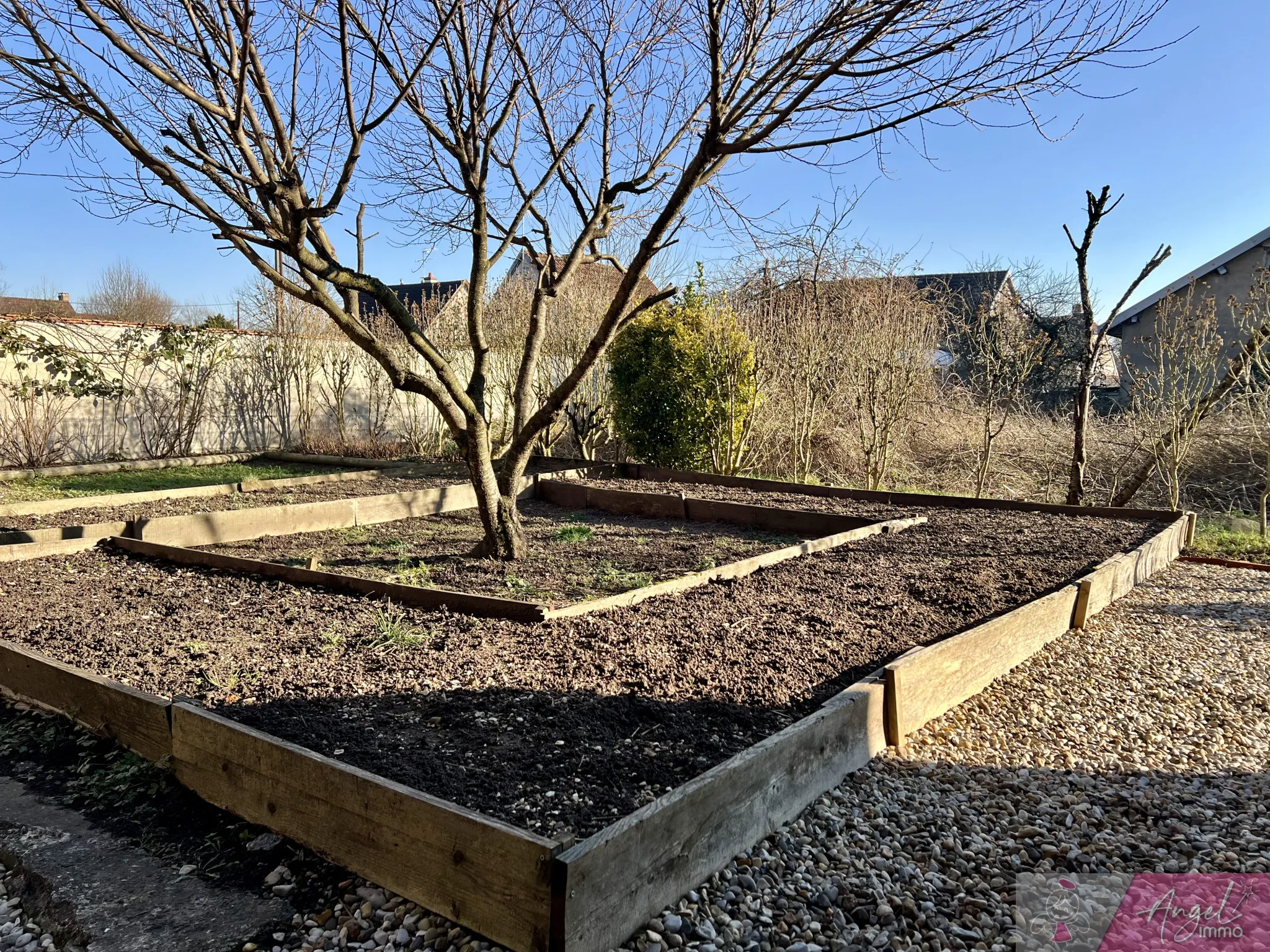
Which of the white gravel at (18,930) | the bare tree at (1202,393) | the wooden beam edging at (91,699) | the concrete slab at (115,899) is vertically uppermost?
the bare tree at (1202,393)

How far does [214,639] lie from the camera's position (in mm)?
3893

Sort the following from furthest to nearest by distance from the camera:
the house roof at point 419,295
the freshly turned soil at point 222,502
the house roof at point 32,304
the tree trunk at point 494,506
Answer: the house roof at point 32,304, the house roof at point 419,295, the freshly turned soil at point 222,502, the tree trunk at point 494,506

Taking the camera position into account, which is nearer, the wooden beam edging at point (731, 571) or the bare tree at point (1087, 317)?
the wooden beam edging at point (731, 571)

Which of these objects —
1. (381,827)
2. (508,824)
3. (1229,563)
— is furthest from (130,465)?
(1229,563)

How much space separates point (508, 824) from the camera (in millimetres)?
2072

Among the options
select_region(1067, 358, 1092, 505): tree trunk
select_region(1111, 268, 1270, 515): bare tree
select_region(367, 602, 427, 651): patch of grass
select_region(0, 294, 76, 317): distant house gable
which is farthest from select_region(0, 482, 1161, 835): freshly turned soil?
select_region(0, 294, 76, 317): distant house gable

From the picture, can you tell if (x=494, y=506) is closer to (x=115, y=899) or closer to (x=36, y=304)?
(x=115, y=899)

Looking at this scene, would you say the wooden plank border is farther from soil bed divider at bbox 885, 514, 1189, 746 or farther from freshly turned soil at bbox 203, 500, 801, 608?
freshly turned soil at bbox 203, 500, 801, 608

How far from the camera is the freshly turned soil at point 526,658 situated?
2.67 meters

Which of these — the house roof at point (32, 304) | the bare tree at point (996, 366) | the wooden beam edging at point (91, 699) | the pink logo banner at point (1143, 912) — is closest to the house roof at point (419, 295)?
the wooden beam edging at point (91, 699)

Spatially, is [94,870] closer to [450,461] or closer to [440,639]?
[440,639]

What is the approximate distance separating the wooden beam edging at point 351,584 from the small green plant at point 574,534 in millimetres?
1610

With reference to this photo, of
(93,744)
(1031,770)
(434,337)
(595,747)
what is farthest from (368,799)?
(434,337)

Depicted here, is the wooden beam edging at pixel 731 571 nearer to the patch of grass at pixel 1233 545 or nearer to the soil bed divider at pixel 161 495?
the patch of grass at pixel 1233 545
